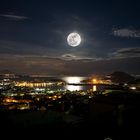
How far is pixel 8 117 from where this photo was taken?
9492 mm

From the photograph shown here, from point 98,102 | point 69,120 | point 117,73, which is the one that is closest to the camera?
point 69,120

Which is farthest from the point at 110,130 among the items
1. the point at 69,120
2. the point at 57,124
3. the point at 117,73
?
the point at 117,73

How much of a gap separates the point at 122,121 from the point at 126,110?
2.39 feet

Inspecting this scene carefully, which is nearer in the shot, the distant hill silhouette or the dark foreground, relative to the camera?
the dark foreground

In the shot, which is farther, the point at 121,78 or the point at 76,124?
the point at 121,78

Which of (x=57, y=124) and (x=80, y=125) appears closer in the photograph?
(x=57, y=124)

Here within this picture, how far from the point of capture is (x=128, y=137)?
989 cm

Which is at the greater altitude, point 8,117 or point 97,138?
point 8,117

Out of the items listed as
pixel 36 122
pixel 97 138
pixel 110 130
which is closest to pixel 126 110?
pixel 110 130

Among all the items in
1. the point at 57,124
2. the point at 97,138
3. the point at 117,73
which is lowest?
the point at 97,138

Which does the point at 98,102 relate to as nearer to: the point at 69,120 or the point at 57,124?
the point at 69,120

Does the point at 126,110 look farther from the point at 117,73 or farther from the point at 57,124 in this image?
the point at 117,73

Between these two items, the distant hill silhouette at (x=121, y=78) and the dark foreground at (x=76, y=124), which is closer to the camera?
the dark foreground at (x=76, y=124)

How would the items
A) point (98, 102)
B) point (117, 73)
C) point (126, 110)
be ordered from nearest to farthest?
point (126, 110) < point (98, 102) < point (117, 73)
